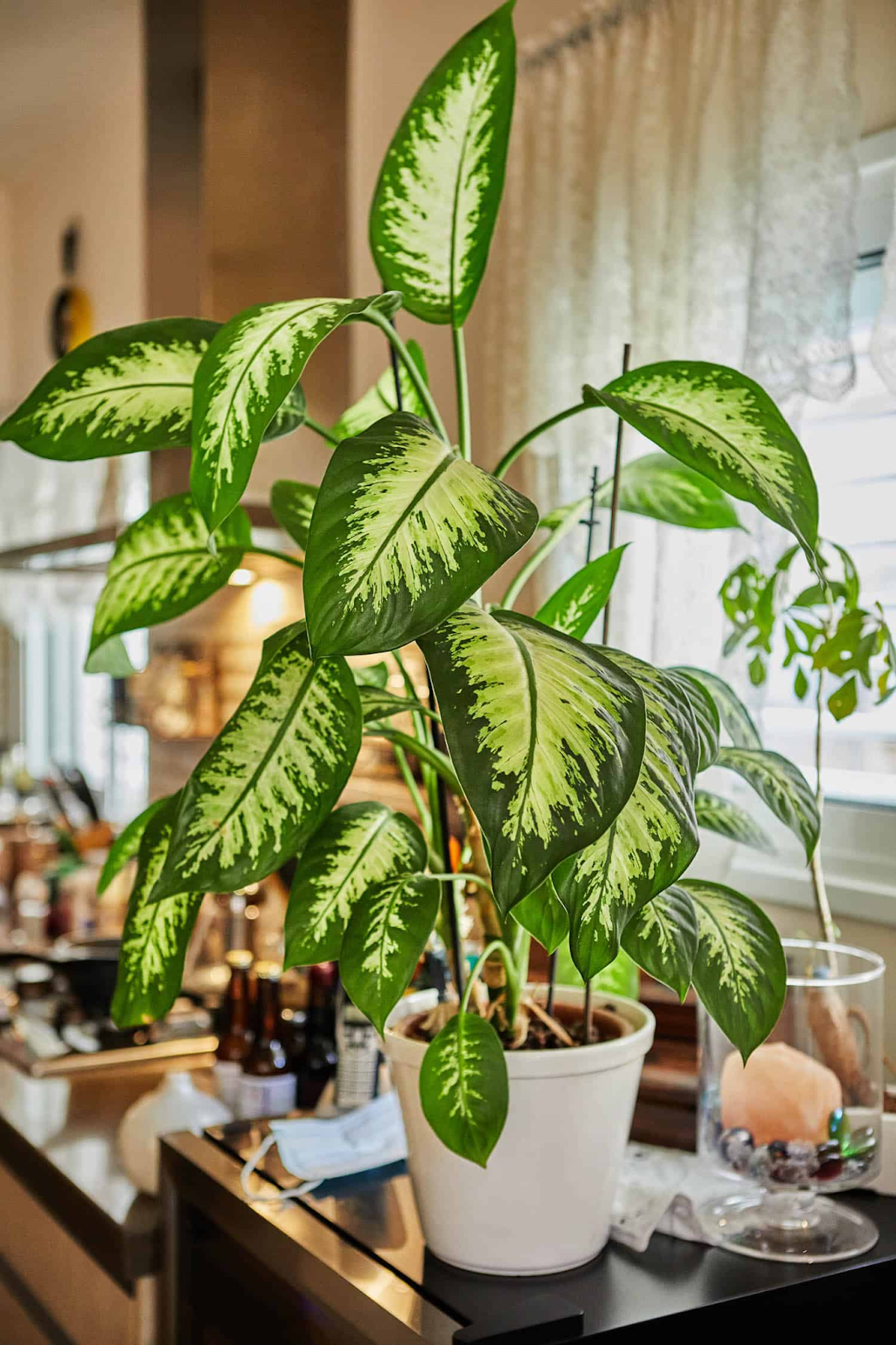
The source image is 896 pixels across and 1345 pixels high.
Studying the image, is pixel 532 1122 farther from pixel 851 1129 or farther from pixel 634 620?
pixel 634 620

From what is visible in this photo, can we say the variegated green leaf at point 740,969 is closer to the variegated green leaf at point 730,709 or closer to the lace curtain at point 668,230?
the variegated green leaf at point 730,709

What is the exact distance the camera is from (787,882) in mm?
1575

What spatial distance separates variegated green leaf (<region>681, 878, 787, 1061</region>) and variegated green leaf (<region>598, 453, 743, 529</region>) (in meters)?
0.37

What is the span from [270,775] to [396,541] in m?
0.25

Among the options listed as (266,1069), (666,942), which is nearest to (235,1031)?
(266,1069)

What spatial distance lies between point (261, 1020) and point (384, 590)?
117cm

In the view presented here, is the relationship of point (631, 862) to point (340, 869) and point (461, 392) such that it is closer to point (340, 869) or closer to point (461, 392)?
point (340, 869)

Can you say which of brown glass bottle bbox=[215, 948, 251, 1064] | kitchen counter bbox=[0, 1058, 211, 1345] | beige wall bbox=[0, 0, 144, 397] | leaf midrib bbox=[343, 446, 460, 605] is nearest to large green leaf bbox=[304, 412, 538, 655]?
leaf midrib bbox=[343, 446, 460, 605]

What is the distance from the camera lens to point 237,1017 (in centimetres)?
177

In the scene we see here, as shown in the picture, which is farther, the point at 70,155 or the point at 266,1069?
the point at 70,155

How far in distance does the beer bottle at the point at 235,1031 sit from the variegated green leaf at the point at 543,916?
39.3 inches

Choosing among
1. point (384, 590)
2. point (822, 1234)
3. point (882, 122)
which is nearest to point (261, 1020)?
point (822, 1234)

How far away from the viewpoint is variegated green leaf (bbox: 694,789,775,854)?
115 cm

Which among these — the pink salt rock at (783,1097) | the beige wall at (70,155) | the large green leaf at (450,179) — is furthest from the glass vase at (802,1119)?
the beige wall at (70,155)
